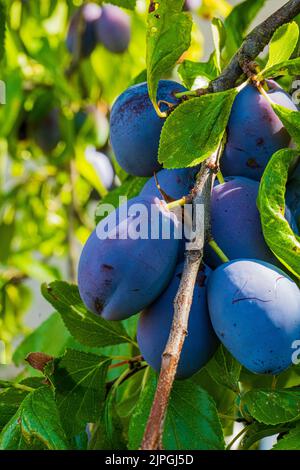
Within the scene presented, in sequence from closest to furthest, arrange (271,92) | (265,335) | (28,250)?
(265,335), (271,92), (28,250)

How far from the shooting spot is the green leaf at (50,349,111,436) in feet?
2.24

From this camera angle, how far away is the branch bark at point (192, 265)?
1.37 feet

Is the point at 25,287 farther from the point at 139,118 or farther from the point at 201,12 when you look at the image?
the point at 139,118

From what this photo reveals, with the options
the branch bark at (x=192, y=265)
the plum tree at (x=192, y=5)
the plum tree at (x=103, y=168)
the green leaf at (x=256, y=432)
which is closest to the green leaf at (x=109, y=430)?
the green leaf at (x=256, y=432)

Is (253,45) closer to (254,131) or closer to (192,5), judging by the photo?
(254,131)

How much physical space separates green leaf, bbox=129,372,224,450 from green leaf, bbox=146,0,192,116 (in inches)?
9.2

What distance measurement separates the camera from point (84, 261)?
575mm

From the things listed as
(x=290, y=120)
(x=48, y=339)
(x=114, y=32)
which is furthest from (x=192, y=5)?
(x=290, y=120)

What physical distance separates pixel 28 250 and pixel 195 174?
1.03m

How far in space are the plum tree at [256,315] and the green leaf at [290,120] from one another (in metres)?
0.11

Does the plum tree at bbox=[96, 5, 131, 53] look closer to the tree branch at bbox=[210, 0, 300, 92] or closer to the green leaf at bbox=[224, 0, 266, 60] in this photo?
the green leaf at bbox=[224, 0, 266, 60]

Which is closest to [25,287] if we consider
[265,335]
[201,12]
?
[201,12]

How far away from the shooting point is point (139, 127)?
26.0 inches

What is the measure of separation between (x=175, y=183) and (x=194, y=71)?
0.14 metres
